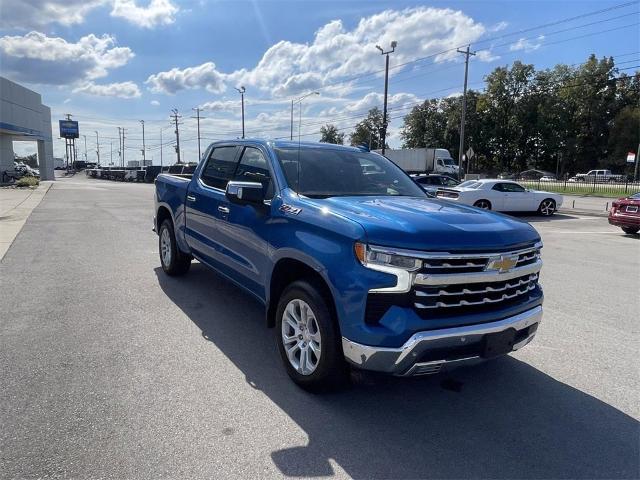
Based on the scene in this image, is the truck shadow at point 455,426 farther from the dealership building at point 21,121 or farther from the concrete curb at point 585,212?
the dealership building at point 21,121

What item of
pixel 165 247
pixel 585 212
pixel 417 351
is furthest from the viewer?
pixel 585 212

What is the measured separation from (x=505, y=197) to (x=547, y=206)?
6.70 ft

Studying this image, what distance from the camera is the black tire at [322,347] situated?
3.24m

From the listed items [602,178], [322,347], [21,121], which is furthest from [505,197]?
[602,178]

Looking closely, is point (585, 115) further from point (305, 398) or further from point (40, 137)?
point (305, 398)

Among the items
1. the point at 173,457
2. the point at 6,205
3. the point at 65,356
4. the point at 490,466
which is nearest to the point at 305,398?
the point at 173,457

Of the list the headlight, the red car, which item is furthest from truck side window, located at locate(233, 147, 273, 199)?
the red car

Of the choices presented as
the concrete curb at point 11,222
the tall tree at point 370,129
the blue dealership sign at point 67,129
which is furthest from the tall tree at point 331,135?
the concrete curb at point 11,222

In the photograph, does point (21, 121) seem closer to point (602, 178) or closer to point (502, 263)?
point (502, 263)

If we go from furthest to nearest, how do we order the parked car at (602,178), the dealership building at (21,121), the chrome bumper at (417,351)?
the parked car at (602,178) → the dealership building at (21,121) → the chrome bumper at (417,351)

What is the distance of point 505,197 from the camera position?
18281mm

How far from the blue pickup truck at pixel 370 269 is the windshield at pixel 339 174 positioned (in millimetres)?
18

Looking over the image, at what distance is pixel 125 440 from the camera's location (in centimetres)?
294

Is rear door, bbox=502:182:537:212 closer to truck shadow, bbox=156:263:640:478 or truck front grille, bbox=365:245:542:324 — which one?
truck shadow, bbox=156:263:640:478
